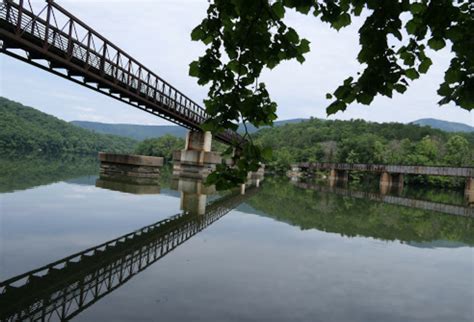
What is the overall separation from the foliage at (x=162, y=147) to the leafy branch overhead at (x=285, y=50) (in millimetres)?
111610

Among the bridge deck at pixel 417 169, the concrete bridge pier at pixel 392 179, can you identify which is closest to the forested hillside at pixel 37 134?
the bridge deck at pixel 417 169

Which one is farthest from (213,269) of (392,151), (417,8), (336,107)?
(392,151)

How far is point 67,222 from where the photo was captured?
10.9 meters

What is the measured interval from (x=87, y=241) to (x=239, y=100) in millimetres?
7116

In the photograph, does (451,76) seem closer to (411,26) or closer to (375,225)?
(411,26)

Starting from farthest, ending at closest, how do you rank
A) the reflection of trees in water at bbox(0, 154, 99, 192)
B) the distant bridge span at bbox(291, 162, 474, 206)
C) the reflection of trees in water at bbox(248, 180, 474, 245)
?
the distant bridge span at bbox(291, 162, 474, 206), the reflection of trees in water at bbox(0, 154, 99, 192), the reflection of trees in water at bbox(248, 180, 474, 245)

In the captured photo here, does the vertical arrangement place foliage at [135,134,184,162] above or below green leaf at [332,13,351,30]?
above

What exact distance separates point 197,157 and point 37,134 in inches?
4474

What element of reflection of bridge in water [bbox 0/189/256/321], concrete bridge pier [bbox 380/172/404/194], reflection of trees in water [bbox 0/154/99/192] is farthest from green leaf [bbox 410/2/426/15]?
concrete bridge pier [bbox 380/172/404/194]

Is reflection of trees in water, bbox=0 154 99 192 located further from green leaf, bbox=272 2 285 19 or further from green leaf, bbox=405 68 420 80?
green leaf, bbox=405 68 420 80

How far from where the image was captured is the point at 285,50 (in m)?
3.28

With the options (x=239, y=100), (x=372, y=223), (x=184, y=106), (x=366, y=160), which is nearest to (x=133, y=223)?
(x=239, y=100)

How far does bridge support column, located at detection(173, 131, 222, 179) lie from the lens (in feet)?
138

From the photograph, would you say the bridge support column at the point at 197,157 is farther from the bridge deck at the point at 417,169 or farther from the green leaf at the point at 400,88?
the green leaf at the point at 400,88
